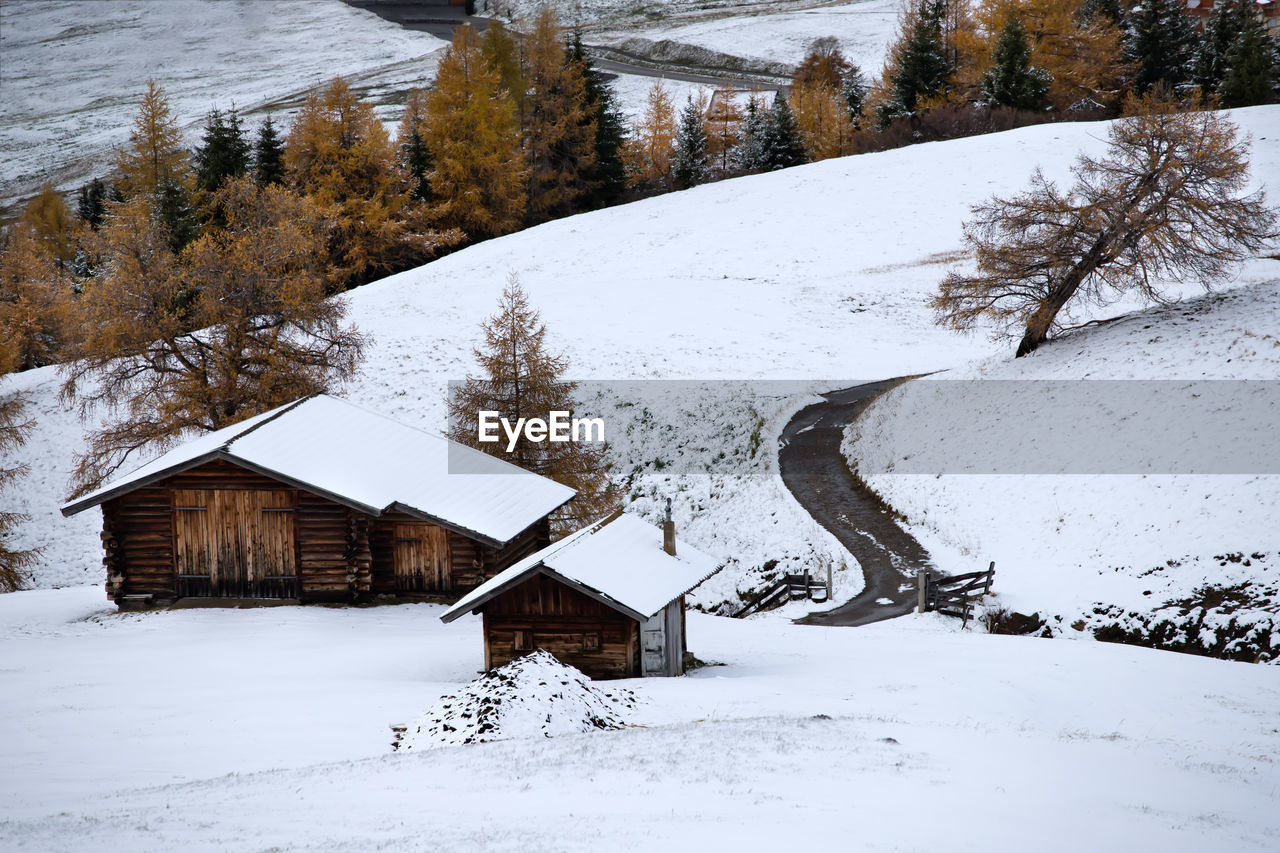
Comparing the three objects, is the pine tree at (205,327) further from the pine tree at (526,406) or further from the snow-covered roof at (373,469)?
the pine tree at (526,406)

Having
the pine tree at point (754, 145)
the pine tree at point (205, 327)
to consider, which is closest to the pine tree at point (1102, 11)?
the pine tree at point (754, 145)

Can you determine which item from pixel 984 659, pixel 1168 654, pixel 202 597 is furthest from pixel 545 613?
pixel 1168 654

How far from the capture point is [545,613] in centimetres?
1908

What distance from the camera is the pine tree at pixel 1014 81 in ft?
209

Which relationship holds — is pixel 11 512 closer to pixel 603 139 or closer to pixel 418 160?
pixel 418 160

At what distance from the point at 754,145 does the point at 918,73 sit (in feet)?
45.3

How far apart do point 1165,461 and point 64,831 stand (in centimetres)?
2577

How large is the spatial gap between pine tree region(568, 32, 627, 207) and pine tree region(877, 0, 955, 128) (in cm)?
2120

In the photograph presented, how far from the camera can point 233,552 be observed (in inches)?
961

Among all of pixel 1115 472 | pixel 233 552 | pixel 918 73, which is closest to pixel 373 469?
pixel 233 552

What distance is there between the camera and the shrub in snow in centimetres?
1424

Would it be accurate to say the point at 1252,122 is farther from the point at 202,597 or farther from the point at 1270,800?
the point at 202,597

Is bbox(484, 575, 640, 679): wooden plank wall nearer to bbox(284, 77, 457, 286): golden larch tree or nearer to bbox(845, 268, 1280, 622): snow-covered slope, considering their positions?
bbox(845, 268, 1280, 622): snow-covered slope

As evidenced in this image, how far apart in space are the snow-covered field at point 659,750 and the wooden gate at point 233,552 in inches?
55.7
